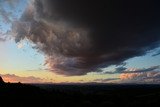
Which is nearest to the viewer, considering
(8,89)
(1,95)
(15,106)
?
(15,106)

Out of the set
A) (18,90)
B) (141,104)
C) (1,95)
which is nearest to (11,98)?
(1,95)

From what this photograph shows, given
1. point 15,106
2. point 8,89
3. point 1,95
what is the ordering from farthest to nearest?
point 8,89 → point 1,95 → point 15,106

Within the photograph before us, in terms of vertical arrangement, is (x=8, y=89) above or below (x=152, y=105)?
above

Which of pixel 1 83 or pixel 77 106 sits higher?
pixel 1 83

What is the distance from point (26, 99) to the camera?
15038cm

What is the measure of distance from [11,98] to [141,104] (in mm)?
72026

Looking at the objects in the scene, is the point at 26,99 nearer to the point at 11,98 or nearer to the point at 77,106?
the point at 11,98

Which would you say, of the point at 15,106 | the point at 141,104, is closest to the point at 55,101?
the point at 15,106

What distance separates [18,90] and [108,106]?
164ft

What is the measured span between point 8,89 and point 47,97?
2241 cm

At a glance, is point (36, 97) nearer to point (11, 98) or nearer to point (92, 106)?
point (11, 98)

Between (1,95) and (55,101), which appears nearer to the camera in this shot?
(1,95)

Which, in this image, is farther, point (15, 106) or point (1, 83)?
point (1, 83)

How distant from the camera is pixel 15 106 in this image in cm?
13438
